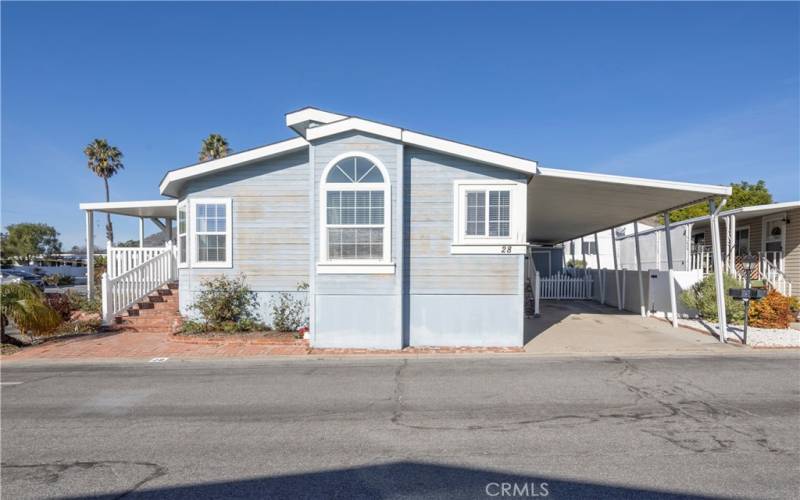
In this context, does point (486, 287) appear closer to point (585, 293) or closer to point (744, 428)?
point (744, 428)

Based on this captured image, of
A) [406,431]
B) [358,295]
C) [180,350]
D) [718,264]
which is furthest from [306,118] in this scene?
[718,264]

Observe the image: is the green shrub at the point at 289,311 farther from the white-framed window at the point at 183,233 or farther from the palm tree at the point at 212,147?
the palm tree at the point at 212,147

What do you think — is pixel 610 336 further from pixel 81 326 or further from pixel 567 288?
pixel 81 326

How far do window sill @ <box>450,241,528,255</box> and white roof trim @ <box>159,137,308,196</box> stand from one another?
14.4ft

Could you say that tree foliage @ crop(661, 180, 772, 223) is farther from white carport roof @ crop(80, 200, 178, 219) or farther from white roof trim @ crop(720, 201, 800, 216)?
white carport roof @ crop(80, 200, 178, 219)

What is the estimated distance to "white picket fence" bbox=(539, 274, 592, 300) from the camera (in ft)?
64.6

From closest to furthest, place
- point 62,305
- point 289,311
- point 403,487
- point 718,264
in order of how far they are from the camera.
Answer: point 403,487
point 718,264
point 289,311
point 62,305

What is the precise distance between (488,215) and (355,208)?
2.84m

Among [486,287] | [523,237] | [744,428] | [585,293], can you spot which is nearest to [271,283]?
[486,287]

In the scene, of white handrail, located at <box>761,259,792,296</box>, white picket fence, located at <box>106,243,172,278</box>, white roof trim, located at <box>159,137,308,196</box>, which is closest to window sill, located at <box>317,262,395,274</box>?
white roof trim, located at <box>159,137,308,196</box>

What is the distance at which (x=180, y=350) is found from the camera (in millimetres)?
9422

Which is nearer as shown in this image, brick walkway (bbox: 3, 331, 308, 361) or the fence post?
brick walkway (bbox: 3, 331, 308, 361)

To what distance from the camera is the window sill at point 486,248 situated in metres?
9.38

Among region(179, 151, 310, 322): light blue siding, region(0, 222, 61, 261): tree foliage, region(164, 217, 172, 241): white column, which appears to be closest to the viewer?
region(179, 151, 310, 322): light blue siding
